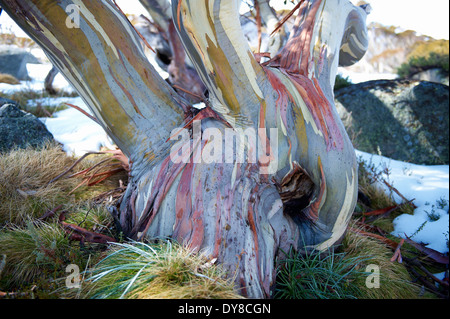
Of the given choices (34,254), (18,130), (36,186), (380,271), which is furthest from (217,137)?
(18,130)

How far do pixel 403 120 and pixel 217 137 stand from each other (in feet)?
16.1

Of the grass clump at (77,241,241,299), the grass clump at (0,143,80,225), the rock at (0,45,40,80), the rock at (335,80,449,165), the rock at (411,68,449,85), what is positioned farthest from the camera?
the rock at (0,45,40,80)

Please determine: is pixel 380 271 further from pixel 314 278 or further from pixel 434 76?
pixel 434 76

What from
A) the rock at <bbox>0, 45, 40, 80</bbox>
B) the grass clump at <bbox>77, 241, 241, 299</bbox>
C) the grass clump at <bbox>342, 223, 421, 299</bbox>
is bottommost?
the grass clump at <bbox>342, 223, 421, 299</bbox>

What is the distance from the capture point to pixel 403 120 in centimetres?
550

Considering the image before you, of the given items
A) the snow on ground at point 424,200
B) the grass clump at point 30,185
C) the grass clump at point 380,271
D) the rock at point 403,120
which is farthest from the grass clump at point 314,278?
the rock at point 403,120

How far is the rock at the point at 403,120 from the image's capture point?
5.29m

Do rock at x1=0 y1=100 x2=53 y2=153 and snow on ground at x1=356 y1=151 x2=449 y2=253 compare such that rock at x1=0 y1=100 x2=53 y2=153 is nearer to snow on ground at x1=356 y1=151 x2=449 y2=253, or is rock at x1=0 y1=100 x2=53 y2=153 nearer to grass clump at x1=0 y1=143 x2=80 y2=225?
grass clump at x1=0 y1=143 x2=80 y2=225

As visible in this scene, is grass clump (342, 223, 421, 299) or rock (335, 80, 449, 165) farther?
rock (335, 80, 449, 165)

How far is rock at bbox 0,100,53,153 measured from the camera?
334 cm

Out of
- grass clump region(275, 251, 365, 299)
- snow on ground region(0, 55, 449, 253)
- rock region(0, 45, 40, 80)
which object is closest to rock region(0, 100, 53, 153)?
snow on ground region(0, 55, 449, 253)

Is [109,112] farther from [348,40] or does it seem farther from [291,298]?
[348,40]

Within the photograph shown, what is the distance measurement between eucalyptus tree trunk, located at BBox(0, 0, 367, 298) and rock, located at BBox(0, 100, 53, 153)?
1.92 meters
